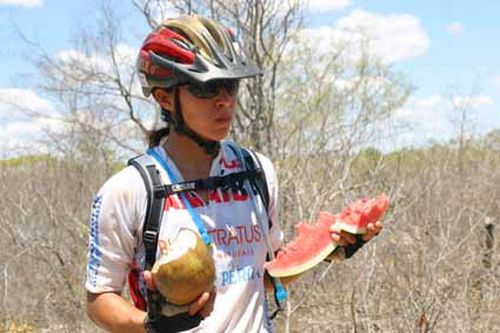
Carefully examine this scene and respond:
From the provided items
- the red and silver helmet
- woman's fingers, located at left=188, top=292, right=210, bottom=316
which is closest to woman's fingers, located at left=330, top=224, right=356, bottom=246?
the red and silver helmet

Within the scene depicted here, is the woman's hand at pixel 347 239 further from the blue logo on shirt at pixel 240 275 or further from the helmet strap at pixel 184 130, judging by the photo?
the helmet strap at pixel 184 130

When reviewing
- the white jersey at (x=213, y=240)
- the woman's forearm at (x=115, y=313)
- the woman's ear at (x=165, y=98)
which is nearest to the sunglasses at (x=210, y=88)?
the woman's ear at (x=165, y=98)

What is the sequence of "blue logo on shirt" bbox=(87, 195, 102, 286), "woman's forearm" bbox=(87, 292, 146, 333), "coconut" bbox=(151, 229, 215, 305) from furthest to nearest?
"blue logo on shirt" bbox=(87, 195, 102, 286)
"woman's forearm" bbox=(87, 292, 146, 333)
"coconut" bbox=(151, 229, 215, 305)

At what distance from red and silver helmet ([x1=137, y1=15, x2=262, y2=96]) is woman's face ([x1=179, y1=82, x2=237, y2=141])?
0.20 ft

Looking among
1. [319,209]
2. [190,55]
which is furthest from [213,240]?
[319,209]

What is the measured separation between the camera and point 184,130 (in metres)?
2.31

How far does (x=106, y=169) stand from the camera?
11.7 metres

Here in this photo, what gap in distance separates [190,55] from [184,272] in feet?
2.50

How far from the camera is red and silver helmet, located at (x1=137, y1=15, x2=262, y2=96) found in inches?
88.2

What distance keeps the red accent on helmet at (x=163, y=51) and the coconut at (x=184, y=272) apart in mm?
642

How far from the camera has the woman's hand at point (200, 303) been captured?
71.2 inches

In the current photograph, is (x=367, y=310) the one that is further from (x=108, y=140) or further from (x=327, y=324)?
(x=108, y=140)

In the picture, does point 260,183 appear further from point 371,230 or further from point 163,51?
point 163,51

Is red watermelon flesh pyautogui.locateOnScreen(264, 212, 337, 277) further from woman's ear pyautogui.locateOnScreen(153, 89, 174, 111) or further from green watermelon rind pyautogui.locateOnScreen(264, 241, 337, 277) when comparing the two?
woman's ear pyautogui.locateOnScreen(153, 89, 174, 111)
